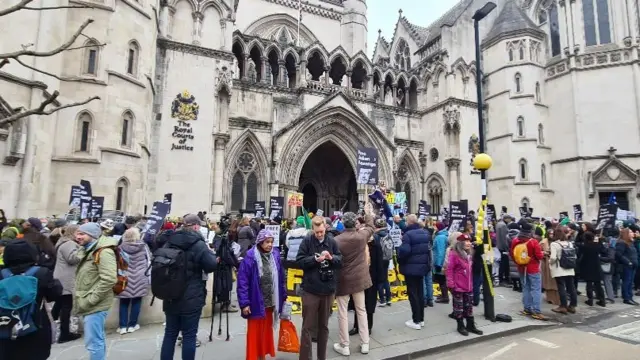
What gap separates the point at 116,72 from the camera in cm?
1418

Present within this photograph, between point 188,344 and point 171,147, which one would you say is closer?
point 188,344

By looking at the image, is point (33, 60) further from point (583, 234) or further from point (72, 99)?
point (583, 234)

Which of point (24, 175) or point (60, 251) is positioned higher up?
point (24, 175)

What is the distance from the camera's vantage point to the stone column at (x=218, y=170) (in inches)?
712

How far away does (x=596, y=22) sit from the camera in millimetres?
24766

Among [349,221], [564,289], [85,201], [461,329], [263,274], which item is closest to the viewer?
[263,274]

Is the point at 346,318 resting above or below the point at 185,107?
below

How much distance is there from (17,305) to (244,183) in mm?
16821

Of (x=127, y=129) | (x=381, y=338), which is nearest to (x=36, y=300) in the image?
(x=381, y=338)

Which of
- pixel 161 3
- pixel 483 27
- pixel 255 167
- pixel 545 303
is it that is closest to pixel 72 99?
pixel 161 3

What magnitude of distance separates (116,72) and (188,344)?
13.3 m

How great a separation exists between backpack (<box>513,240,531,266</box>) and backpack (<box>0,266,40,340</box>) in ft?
25.7

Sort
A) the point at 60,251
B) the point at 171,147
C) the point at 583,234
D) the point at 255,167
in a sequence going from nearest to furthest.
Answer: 1. the point at 60,251
2. the point at 583,234
3. the point at 171,147
4. the point at 255,167

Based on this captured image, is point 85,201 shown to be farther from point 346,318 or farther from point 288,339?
point 346,318
